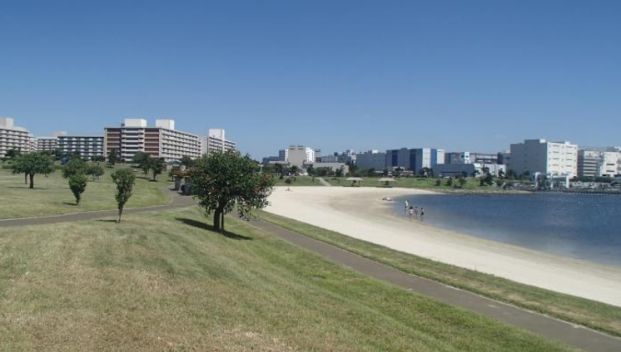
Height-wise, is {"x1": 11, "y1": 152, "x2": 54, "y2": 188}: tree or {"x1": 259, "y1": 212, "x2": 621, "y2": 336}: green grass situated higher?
{"x1": 11, "y1": 152, "x2": 54, "y2": 188}: tree

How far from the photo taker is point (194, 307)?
10.3 m

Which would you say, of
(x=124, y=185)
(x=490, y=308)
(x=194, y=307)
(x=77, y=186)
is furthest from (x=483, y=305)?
(x=77, y=186)

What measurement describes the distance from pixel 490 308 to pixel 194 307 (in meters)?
7.52

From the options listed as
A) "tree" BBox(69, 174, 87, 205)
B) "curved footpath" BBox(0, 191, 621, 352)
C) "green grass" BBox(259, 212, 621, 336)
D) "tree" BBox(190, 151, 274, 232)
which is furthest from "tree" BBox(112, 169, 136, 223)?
"green grass" BBox(259, 212, 621, 336)

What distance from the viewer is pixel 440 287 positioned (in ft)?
52.3

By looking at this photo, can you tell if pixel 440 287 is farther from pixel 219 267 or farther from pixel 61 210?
pixel 61 210

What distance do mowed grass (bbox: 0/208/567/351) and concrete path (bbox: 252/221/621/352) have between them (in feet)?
2.64

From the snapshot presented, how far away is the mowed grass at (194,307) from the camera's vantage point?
28.5 feet

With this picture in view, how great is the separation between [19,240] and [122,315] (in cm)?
811

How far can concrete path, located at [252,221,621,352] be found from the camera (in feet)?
37.2

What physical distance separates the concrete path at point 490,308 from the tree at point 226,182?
695cm

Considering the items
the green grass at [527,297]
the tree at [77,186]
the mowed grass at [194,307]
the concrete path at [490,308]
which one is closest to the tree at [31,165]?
the tree at [77,186]

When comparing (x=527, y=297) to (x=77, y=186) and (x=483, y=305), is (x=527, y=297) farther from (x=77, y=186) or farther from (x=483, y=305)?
(x=77, y=186)

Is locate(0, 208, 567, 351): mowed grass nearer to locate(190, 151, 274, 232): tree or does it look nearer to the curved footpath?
the curved footpath
